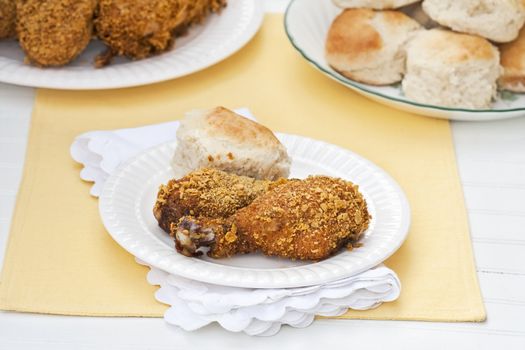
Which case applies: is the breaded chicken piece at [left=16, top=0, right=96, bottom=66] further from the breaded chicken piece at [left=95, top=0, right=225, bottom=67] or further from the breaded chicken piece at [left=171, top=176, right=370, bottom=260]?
the breaded chicken piece at [left=171, top=176, right=370, bottom=260]

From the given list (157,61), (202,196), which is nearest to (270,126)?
(157,61)

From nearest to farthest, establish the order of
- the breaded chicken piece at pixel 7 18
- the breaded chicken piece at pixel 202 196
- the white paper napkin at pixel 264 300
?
the white paper napkin at pixel 264 300, the breaded chicken piece at pixel 202 196, the breaded chicken piece at pixel 7 18

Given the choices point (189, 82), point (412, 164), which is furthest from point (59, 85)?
point (412, 164)

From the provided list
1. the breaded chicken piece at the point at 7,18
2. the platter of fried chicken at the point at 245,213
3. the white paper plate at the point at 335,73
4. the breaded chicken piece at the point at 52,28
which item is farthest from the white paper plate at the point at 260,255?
the breaded chicken piece at the point at 7,18

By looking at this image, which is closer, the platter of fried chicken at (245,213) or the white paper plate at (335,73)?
A: the platter of fried chicken at (245,213)

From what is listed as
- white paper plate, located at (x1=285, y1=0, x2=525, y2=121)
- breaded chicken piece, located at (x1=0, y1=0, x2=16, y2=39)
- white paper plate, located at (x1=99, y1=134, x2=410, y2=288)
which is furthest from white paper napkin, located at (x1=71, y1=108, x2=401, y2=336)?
breaded chicken piece, located at (x1=0, y1=0, x2=16, y2=39)

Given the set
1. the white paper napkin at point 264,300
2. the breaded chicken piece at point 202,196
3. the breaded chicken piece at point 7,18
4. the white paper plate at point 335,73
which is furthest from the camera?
the breaded chicken piece at point 7,18

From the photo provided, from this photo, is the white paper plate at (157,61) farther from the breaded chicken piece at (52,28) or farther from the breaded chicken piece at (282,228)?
the breaded chicken piece at (282,228)
